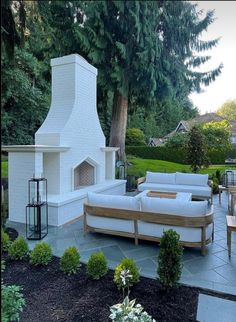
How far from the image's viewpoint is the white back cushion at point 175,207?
174 inches

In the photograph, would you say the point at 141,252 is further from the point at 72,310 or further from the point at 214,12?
the point at 214,12

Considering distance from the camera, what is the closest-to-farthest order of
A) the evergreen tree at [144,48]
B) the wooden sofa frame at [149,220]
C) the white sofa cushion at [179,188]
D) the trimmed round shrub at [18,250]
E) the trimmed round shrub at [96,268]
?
the evergreen tree at [144,48] → the trimmed round shrub at [96,268] → the trimmed round shrub at [18,250] → the wooden sofa frame at [149,220] → the white sofa cushion at [179,188]

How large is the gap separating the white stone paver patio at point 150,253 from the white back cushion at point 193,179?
2.65 meters

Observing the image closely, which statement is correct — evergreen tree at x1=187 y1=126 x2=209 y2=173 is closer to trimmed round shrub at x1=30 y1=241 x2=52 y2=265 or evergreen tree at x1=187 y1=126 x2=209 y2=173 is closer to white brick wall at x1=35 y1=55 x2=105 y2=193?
white brick wall at x1=35 y1=55 x2=105 y2=193

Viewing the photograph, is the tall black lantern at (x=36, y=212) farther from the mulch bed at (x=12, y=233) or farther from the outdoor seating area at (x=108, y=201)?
the mulch bed at (x=12, y=233)

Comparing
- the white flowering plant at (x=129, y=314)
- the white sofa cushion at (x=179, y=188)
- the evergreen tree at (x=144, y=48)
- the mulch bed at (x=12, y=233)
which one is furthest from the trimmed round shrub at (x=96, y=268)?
the white sofa cushion at (x=179, y=188)

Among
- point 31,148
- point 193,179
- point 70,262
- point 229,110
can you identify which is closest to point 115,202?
point 70,262

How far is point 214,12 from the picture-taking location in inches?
63.5

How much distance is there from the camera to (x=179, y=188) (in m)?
8.34

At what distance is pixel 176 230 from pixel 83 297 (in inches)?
81.2

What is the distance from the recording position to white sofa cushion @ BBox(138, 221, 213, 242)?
442cm

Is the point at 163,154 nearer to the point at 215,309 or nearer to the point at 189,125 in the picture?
A: the point at 189,125

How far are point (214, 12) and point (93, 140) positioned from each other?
700 cm

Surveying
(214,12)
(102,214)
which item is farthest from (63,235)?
(214,12)
